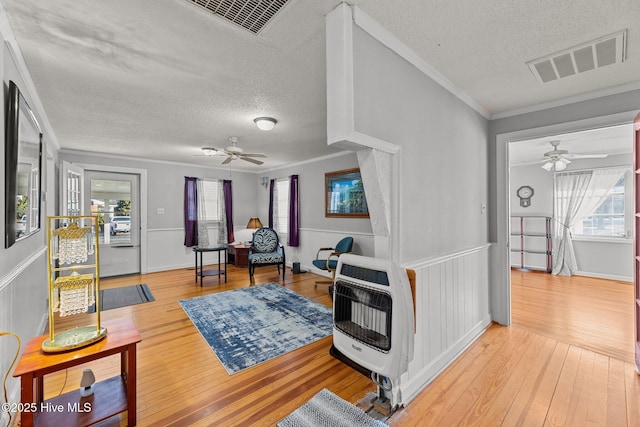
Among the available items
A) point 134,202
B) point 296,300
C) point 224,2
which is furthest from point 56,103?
point 296,300

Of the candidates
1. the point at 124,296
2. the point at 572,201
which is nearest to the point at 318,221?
the point at 124,296

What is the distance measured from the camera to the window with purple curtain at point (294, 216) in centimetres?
591

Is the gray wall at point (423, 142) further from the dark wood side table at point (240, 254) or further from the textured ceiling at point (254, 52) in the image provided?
the dark wood side table at point (240, 254)

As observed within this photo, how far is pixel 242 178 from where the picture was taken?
22.6 feet

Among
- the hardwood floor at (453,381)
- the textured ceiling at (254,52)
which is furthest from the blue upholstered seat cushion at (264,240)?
the textured ceiling at (254,52)

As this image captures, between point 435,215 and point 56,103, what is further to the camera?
point 56,103

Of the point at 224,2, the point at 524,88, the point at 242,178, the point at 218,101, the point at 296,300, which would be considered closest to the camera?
the point at 224,2

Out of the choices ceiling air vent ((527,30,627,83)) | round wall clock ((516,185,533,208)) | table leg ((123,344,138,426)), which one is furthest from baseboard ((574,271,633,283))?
table leg ((123,344,138,426))

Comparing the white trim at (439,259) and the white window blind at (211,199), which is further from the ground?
the white window blind at (211,199)

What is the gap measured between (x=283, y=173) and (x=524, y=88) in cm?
482

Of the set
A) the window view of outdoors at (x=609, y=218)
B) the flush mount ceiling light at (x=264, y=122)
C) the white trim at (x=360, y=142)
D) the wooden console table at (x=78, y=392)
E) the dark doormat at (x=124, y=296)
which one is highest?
the flush mount ceiling light at (x=264, y=122)

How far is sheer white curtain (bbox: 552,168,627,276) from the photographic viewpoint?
16.2 feet

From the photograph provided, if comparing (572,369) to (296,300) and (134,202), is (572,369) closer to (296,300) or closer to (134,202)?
(296,300)

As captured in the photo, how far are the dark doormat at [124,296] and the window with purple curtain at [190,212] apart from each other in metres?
1.52
